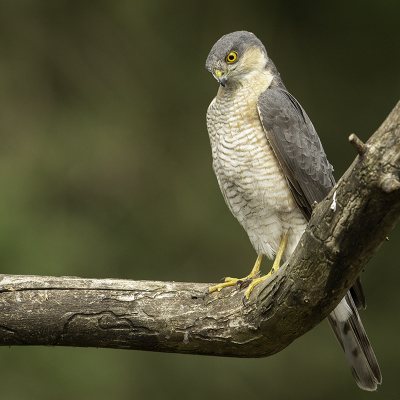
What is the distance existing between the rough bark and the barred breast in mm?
380

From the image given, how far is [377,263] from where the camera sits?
3.68 meters

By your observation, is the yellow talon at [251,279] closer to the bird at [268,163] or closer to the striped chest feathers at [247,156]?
the bird at [268,163]

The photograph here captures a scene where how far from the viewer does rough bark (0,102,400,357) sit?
52.4 inches

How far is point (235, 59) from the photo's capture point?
→ 200 cm

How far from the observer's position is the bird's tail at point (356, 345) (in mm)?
1918

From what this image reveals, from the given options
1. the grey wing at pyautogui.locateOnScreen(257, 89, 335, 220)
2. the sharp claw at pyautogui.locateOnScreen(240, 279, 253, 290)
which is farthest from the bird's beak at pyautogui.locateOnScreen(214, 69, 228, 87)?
the sharp claw at pyautogui.locateOnScreen(240, 279, 253, 290)

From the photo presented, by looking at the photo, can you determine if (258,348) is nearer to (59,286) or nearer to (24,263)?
(59,286)

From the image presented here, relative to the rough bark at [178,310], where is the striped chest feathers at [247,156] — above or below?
above

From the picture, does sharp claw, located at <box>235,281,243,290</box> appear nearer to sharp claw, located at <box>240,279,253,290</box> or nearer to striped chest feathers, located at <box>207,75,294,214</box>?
sharp claw, located at <box>240,279,253,290</box>

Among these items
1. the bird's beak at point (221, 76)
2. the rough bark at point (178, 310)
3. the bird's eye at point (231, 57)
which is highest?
the bird's eye at point (231, 57)

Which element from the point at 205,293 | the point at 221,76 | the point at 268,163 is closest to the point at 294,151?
the point at 268,163

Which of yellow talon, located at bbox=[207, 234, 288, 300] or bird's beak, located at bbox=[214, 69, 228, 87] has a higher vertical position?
bird's beak, located at bbox=[214, 69, 228, 87]

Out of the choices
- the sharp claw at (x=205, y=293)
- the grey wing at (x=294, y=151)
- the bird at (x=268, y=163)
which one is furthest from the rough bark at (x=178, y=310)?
the grey wing at (x=294, y=151)

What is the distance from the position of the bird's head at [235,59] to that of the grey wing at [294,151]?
0.15 m
